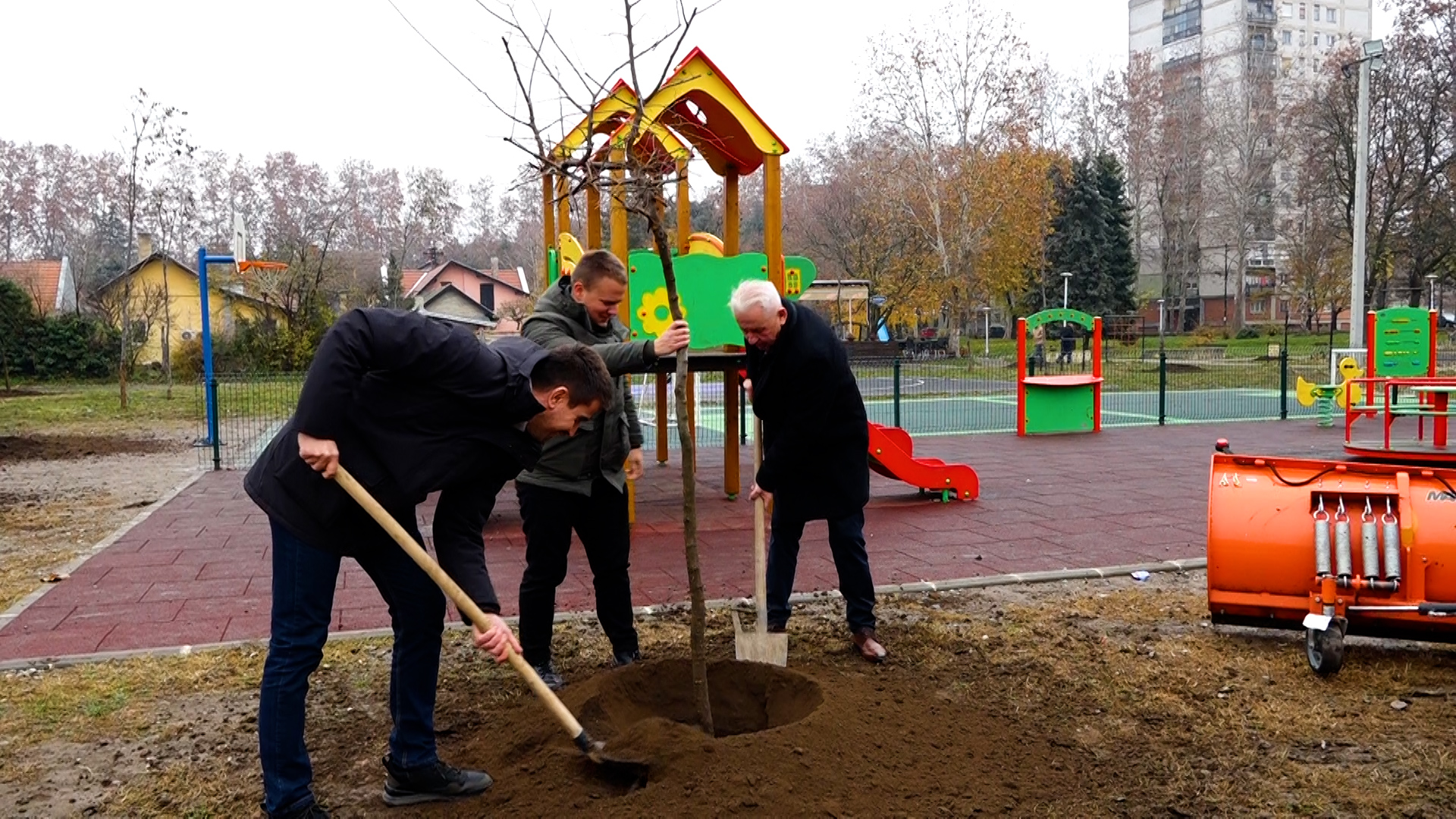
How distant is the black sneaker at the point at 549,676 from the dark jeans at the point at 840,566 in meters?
1.00

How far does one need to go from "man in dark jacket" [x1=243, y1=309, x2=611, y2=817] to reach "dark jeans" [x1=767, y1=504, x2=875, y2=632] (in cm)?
185

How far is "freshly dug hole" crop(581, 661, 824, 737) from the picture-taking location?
395cm

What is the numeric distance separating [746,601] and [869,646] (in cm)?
112

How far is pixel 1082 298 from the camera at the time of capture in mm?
48719

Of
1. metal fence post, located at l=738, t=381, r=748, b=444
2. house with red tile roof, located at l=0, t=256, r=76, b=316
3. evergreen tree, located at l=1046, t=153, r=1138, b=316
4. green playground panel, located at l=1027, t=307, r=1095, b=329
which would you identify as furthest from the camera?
evergreen tree, located at l=1046, t=153, r=1138, b=316

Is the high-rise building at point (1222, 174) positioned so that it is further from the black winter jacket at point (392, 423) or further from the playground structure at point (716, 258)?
the black winter jacket at point (392, 423)

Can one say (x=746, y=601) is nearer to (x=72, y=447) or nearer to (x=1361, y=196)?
(x=72, y=447)

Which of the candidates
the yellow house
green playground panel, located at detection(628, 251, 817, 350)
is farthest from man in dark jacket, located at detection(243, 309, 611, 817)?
the yellow house

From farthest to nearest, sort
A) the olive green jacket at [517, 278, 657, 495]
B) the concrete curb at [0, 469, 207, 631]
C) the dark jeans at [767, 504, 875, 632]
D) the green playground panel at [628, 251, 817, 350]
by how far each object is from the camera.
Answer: the green playground panel at [628, 251, 817, 350], the concrete curb at [0, 469, 207, 631], the dark jeans at [767, 504, 875, 632], the olive green jacket at [517, 278, 657, 495]

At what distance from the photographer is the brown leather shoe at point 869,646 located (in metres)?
4.77

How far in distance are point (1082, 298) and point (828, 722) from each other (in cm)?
4805

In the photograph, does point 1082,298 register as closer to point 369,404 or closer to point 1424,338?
point 1424,338

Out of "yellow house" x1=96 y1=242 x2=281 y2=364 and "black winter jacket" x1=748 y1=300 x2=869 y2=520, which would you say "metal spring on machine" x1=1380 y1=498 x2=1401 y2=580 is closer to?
"black winter jacket" x1=748 y1=300 x2=869 y2=520

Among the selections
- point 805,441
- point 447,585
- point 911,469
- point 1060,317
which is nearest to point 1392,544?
point 805,441
